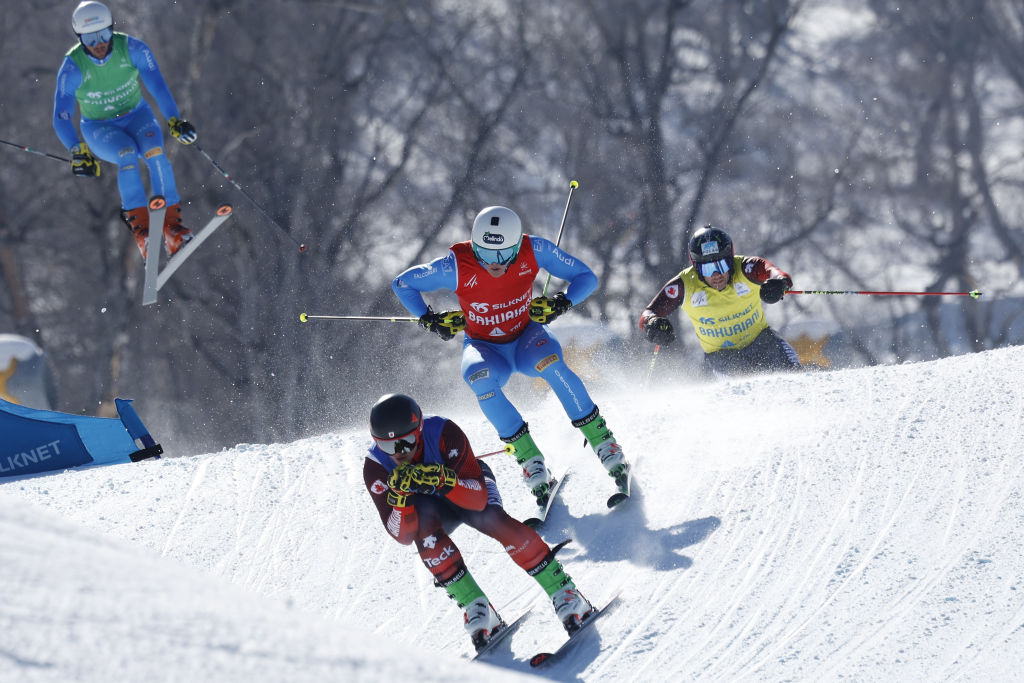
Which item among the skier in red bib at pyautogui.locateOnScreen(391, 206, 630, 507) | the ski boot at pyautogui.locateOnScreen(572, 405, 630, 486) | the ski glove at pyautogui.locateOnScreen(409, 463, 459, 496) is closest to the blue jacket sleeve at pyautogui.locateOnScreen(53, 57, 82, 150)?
the skier in red bib at pyautogui.locateOnScreen(391, 206, 630, 507)

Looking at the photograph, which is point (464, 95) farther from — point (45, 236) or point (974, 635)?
point (974, 635)

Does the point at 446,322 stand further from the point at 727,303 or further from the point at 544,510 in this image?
the point at 727,303

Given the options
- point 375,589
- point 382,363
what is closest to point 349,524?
point 375,589

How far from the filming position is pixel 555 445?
6.69 metres

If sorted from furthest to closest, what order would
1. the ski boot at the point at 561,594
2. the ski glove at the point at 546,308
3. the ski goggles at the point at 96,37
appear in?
the ski goggles at the point at 96,37
the ski glove at the point at 546,308
the ski boot at the point at 561,594

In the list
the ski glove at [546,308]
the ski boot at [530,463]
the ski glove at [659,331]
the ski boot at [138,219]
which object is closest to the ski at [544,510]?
the ski boot at [530,463]

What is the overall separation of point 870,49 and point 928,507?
28.5 meters

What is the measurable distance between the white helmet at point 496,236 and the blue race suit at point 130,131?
3165mm

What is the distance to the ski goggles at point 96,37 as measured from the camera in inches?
300

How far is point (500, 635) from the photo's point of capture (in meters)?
4.59

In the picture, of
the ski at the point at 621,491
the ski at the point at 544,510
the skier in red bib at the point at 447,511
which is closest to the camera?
the skier in red bib at the point at 447,511

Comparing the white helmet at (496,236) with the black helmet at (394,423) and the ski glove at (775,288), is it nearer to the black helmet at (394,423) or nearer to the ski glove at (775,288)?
the black helmet at (394,423)

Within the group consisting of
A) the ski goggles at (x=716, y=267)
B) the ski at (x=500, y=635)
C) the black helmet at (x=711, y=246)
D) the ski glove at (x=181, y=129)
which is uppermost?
the ski glove at (x=181, y=129)

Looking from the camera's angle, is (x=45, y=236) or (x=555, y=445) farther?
(x=45, y=236)
